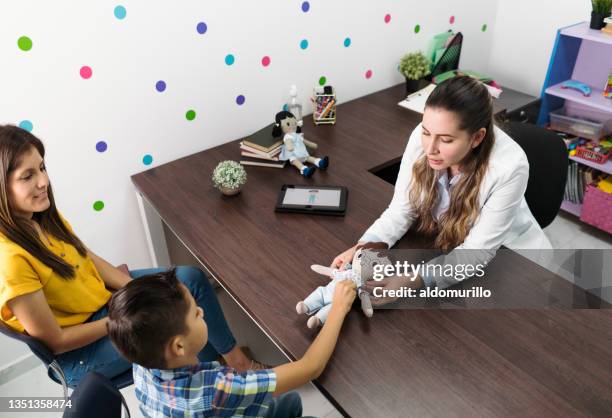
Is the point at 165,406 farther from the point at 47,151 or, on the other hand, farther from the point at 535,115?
the point at 535,115

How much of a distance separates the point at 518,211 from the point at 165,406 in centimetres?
121

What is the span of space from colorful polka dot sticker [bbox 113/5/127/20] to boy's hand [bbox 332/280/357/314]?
1235mm

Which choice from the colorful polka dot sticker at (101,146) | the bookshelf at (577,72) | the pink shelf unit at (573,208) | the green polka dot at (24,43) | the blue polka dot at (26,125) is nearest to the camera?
the green polka dot at (24,43)

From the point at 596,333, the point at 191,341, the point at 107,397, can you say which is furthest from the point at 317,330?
the point at 596,333

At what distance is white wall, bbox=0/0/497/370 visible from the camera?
165 centimetres

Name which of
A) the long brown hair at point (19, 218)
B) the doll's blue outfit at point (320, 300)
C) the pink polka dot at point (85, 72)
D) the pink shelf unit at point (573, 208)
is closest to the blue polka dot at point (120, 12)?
the pink polka dot at point (85, 72)

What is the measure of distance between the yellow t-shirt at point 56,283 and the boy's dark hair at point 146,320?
1.31 feet

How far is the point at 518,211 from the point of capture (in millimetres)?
1576

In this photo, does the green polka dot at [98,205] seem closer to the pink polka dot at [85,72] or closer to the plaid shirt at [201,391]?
the pink polka dot at [85,72]

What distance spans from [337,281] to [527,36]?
2.35 meters

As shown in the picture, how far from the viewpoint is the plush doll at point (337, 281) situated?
4.27 ft

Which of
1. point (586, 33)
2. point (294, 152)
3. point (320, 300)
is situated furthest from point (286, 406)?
point (586, 33)

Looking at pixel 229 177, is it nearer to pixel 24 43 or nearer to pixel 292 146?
pixel 292 146

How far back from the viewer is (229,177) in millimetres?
1774
